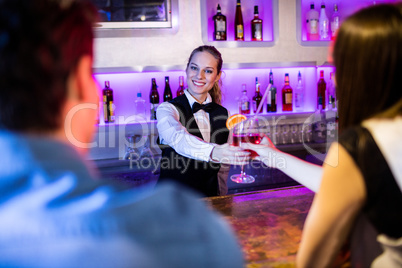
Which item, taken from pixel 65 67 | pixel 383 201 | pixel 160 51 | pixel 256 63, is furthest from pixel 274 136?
pixel 65 67

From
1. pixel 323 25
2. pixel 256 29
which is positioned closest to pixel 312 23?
pixel 323 25

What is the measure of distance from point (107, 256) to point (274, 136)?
10.4 ft

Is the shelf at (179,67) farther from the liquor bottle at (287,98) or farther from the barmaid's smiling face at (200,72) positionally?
the barmaid's smiling face at (200,72)

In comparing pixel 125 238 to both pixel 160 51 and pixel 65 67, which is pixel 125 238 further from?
pixel 160 51

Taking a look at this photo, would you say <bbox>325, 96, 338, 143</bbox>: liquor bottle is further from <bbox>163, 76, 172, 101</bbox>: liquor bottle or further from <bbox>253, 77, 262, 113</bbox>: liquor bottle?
<bbox>163, 76, 172, 101</bbox>: liquor bottle

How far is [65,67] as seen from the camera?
489 millimetres

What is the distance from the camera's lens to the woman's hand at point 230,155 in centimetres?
189

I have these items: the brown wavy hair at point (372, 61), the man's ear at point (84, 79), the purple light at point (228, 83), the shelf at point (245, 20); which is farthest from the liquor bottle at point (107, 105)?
the man's ear at point (84, 79)

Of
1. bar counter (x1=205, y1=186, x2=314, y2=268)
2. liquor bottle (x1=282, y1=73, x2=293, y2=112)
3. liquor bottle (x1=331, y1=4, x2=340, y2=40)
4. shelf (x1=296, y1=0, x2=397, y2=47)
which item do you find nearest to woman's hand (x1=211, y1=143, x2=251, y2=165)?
bar counter (x1=205, y1=186, x2=314, y2=268)

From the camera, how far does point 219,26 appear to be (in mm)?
3146

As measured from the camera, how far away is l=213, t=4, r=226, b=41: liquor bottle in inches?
124

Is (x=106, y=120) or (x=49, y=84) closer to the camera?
(x=49, y=84)

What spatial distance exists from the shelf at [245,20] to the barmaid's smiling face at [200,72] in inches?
20.6

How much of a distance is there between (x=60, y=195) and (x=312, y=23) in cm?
345
